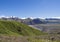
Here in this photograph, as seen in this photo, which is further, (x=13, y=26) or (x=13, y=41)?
(x=13, y=26)

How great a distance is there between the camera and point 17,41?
43.5 feet

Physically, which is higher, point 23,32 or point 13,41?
point 13,41

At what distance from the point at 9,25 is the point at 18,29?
4.42 meters

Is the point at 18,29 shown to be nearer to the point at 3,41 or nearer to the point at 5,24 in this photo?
the point at 5,24

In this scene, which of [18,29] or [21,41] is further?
[18,29]

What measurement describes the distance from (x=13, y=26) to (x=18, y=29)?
295cm

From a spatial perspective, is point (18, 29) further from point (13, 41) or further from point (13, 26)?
point (13, 41)

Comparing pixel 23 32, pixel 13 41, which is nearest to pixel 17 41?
pixel 13 41

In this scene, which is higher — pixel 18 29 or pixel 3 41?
pixel 3 41

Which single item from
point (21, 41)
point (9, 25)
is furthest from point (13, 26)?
point (21, 41)

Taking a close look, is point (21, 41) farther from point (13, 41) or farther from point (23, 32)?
point (23, 32)

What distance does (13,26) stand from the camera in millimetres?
84000

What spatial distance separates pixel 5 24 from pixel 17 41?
69.8m

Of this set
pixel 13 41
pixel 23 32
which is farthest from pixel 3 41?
pixel 23 32
